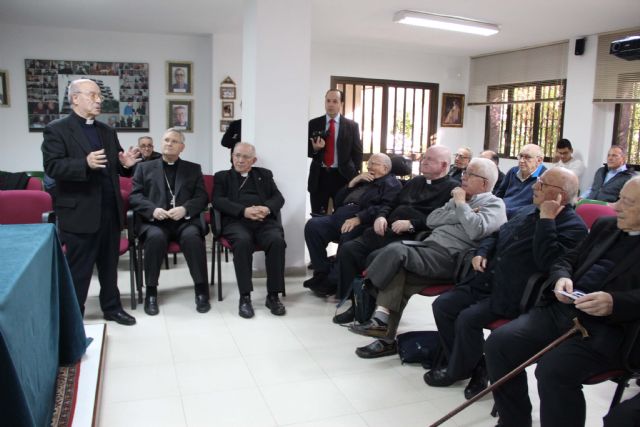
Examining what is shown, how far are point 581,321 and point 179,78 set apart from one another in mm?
6771

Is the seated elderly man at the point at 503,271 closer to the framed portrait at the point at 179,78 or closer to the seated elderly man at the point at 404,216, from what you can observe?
the seated elderly man at the point at 404,216

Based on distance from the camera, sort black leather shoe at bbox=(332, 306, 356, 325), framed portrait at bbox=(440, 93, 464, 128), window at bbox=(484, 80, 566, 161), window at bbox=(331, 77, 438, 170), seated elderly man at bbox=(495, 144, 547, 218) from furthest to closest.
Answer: framed portrait at bbox=(440, 93, 464, 128) < window at bbox=(331, 77, 438, 170) < window at bbox=(484, 80, 566, 161) < seated elderly man at bbox=(495, 144, 547, 218) < black leather shoe at bbox=(332, 306, 356, 325)

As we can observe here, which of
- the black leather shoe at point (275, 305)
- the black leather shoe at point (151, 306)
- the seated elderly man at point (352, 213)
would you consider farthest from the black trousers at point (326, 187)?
the black leather shoe at point (151, 306)

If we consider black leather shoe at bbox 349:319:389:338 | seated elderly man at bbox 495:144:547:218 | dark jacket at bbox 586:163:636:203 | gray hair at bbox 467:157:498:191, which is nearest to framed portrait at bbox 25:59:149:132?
seated elderly man at bbox 495:144:547:218

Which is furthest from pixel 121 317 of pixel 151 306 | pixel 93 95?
pixel 93 95

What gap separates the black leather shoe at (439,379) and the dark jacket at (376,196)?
4.43 ft

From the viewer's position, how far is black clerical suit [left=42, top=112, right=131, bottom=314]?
3184 millimetres

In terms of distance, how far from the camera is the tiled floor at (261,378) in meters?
2.43

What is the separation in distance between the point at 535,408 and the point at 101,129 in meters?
2.91

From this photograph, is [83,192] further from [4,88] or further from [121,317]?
[4,88]

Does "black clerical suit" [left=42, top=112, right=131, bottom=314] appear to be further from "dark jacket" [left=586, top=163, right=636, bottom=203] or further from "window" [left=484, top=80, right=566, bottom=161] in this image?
"window" [left=484, top=80, right=566, bottom=161]

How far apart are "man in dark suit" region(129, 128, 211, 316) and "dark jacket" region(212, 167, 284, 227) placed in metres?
0.14

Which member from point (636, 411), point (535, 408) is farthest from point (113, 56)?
point (636, 411)

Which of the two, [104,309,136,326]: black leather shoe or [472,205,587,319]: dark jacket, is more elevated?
[472,205,587,319]: dark jacket
